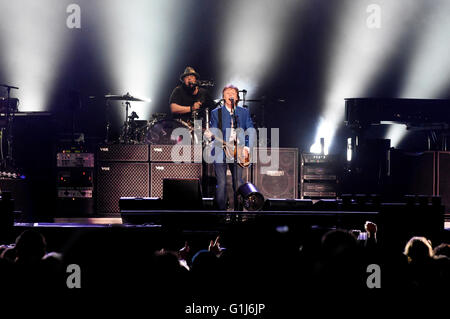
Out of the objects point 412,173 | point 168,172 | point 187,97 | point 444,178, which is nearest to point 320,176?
point 412,173

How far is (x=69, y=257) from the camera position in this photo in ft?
10.6

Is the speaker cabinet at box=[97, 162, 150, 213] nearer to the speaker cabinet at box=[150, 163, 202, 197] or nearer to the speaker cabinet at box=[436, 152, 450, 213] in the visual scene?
the speaker cabinet at box=[150, 163, 202, 197]

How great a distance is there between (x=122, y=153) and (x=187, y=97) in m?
1.95

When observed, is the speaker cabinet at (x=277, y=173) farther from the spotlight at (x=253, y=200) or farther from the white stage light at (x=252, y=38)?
the white stage light at (x=252, y=38)

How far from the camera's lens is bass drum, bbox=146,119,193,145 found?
345 inches

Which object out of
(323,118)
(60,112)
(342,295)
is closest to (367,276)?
(342,295)

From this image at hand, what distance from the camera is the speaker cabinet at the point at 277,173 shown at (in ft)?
28.4

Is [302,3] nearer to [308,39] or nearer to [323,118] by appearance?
[308,39]

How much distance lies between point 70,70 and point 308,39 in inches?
206

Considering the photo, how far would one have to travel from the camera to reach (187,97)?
980 centimetres

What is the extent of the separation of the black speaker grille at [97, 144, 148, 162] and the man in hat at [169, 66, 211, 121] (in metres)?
1.30

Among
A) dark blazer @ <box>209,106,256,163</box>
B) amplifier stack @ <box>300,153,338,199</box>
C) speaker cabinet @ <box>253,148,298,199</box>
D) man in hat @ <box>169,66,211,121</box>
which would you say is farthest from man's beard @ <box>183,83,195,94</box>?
amplifier stack @ <box>300,153,338,199</box>

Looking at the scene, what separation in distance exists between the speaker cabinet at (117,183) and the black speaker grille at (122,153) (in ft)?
0.27

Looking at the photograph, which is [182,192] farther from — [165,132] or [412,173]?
[412,173]
